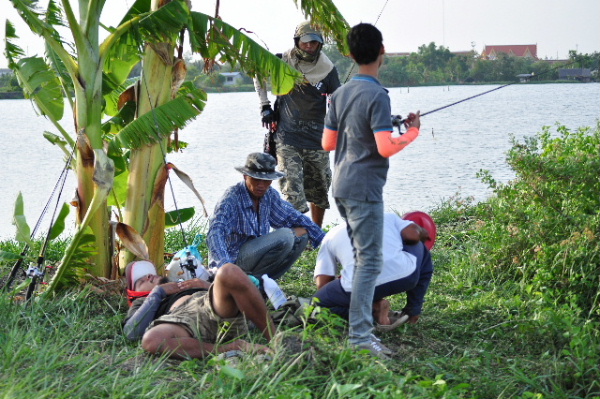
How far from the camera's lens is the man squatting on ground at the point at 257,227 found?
18.8 ft

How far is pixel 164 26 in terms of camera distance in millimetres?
5750

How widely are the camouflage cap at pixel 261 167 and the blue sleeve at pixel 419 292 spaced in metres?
1.15

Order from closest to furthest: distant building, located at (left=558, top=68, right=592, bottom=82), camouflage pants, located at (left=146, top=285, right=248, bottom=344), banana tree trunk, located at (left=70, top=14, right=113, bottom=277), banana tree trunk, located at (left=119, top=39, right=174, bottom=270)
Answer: camouflage pants, located at (left=146, top=285, right=248, bottom=344)
banana tree trunk, located at (left=70, top=14, right=113, bottom=277)
banana tree trunk, located at (left=119, top=39, right=174, bottom=270)
distant building, located at (left=558, top=68, right=592, bottom=82)

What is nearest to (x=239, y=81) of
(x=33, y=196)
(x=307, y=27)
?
(x=33, y=196)

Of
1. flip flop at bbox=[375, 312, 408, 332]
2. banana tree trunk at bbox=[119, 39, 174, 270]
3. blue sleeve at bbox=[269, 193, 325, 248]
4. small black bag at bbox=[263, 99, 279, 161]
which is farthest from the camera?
small black bag at bbox=[263, 99, 279, 161]

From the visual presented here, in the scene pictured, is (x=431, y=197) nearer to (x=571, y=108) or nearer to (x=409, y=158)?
(x=409, y=158)

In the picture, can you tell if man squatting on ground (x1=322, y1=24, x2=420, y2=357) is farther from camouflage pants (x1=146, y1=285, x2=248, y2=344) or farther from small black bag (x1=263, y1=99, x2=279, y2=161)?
small black bag (x1=263, y1=99, x2=279, y2=161)

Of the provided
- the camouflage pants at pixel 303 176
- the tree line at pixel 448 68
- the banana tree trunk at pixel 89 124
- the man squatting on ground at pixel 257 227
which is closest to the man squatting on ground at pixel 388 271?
the man squatting on ground at pixel 257 227

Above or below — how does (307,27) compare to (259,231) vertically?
above

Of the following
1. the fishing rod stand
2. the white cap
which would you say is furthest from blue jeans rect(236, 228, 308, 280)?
the fishing rod stand

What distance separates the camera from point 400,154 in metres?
17.5

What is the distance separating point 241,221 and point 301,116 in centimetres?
200

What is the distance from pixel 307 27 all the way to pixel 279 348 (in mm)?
3858

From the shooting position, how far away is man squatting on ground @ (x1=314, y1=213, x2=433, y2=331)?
5059 mm
